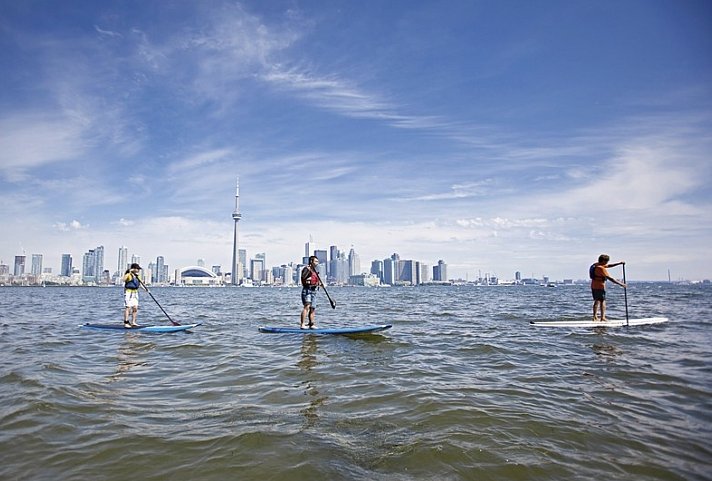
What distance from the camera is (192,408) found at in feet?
20.9

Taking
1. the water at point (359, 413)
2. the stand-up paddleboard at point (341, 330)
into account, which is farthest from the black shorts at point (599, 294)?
the stand-up paddleboard at point (341, 330)

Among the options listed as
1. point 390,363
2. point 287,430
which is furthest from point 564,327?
point 287,430

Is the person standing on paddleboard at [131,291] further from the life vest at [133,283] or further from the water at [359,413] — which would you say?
the water at [359,413]

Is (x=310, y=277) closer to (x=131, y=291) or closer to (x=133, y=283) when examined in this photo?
(x=133, y=283)

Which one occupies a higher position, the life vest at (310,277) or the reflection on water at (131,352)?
the life vest at (310,277)

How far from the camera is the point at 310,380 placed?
8.17 meters

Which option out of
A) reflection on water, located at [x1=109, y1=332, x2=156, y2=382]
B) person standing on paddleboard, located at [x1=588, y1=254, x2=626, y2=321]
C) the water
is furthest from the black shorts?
reflection on water, located at [x1=109, y1=332, x2=156, y2=382]

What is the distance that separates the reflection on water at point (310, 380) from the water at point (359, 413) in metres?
0.05

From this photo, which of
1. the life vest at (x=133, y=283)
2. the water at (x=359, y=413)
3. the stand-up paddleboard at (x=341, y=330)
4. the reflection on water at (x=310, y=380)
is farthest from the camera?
the life vest at (x=133, y=283)

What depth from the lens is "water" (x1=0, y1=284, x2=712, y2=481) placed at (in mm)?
4398

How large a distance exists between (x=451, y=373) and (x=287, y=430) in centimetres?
428

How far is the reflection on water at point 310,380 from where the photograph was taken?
6.05m

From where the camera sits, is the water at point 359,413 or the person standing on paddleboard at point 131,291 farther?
the person standing on paddleboard at point 131,291

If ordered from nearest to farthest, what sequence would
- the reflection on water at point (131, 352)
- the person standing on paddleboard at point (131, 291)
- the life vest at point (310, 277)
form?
the reflection on water at point (131, 352) < the life vest at point (310, 277) < the person standing on paddleboard at point (131, 291)
